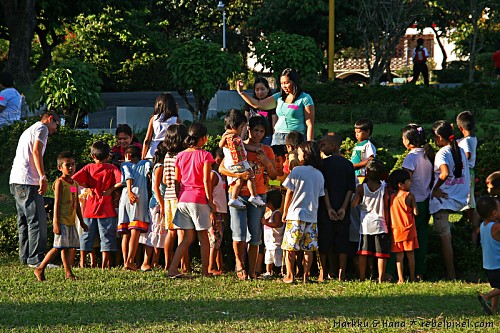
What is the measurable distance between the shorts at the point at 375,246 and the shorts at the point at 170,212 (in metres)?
1.91

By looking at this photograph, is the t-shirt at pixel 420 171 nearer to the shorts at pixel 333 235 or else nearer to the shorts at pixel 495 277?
the shorts at pixel 333 235

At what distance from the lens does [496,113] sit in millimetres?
19812

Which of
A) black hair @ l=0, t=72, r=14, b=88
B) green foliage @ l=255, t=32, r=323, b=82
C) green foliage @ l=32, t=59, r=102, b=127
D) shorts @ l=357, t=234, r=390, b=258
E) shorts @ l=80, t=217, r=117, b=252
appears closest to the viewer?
shorts @ l=357, t=234, r=390, b=258

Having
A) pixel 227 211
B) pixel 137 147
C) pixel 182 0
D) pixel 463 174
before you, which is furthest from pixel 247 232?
pixel 182 0

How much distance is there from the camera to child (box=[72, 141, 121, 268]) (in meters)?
9.70

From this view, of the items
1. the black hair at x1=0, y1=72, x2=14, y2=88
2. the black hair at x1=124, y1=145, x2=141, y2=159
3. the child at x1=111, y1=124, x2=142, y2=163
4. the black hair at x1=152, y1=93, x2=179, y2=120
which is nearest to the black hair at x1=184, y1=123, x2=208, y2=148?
the black hair at x1=124, y1=145, x2=141, y2=159

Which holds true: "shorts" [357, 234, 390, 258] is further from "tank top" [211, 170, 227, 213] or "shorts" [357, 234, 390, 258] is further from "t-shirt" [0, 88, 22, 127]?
"t-shirt" [0, 88, 22, 127]

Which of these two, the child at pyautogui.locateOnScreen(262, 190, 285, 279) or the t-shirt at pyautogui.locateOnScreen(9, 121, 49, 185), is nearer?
the child at pyautogui.locateOnScreen(262, 190, 285, 279)

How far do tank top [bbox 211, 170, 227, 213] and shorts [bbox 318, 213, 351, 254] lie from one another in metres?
1.10

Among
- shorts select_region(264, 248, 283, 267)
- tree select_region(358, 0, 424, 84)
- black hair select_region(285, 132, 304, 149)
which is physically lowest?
shorts select_region(264, 248, 283, 267)

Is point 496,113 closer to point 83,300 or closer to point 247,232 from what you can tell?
point 247,232

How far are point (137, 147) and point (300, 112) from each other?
6.11 feet

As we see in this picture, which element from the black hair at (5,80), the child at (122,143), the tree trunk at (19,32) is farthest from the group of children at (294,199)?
the tree trunk at (19,32)

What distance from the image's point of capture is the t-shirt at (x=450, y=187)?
905 cm
